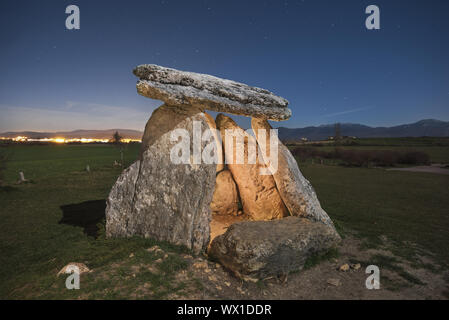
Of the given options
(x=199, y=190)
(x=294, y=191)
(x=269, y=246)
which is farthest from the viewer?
(x=294, y=191)

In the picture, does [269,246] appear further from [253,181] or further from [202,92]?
[202,92]

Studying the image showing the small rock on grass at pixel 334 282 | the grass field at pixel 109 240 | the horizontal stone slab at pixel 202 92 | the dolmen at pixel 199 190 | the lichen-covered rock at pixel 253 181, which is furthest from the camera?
the lichen-covered rock at pixel 253 181

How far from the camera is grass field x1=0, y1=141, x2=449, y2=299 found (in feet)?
18.7

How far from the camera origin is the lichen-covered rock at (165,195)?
773 cm

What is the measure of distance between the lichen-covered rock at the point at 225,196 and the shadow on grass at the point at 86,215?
17.0ft

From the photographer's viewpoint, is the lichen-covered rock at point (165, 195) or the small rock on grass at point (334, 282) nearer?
the small rock on grass at point (334, 282)

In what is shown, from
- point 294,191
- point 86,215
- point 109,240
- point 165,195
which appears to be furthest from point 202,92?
point 86,215

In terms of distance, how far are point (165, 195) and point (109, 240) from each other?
2.33 m

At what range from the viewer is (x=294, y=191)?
29.8 feet

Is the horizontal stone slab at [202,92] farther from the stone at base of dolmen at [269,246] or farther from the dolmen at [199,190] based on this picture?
the stone at base of dolmen at [269,246]

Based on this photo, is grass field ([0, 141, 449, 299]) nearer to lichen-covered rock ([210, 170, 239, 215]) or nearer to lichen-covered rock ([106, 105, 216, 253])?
lichen-covered rock ([106, 105, 216, 253])

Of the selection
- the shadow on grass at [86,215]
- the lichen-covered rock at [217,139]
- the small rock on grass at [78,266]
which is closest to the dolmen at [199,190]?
the lichen-covered rock at [217,139]
